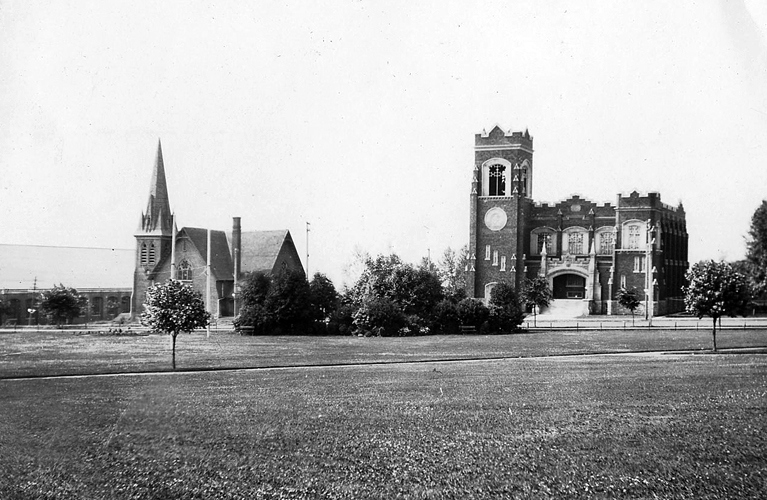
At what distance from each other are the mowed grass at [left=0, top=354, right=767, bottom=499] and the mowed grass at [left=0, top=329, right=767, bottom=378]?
8834 mm

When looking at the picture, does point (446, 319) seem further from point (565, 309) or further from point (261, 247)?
point (261, 247)

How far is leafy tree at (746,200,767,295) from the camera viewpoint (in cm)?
4200

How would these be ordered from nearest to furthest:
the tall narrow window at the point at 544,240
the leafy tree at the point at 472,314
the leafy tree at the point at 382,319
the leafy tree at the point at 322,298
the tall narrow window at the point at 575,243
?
the leafy tree at the point at 382,319 → the leafy tree at the point at 472,314 → the leafy tree at the point at 322,298 → the tall narrow window at the point at 575,243 → the tall narrow window at the point at 544,240

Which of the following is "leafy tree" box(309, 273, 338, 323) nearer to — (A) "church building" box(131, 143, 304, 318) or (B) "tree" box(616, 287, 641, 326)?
(A) "church building" box(131, 143, 304, 318)

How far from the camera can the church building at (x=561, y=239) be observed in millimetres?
84688

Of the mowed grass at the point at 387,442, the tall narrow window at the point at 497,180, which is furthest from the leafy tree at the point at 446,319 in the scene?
the mowed grass at the point at 387,442

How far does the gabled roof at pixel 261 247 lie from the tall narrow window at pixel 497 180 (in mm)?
22922

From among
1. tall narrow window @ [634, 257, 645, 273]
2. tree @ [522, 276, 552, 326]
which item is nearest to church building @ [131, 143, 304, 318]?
tree @ [522, 276, 552, 326]

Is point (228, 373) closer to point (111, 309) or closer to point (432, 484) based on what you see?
point (432, 484)

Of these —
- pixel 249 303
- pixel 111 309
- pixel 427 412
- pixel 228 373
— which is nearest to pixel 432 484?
pixel 427 412

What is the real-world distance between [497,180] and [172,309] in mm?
60668

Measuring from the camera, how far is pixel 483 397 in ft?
70.9

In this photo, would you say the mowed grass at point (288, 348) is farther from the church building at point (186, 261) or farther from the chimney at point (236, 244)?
the chimney at point (236, 244)

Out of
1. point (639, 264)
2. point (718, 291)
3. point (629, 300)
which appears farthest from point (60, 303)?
point (639, 264)
